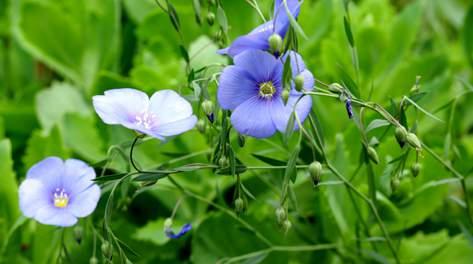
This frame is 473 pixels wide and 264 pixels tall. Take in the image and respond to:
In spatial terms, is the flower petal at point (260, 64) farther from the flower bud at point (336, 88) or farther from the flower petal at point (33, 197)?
the flower petal at point (33, 197)

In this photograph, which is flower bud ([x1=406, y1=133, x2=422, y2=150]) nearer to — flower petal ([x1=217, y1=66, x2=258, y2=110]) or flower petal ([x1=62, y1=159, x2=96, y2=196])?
flower petal ([x1=217, y1=66, x2=258, y2=110])

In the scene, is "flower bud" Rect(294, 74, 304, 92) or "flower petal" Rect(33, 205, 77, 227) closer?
"flower bud" Rect(294, 74, 304, 92)

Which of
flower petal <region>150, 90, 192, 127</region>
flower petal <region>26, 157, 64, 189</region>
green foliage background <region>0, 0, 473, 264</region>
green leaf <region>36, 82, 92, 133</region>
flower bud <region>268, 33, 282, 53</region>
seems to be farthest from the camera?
green leaf <region>36, 82, 92, 133</region>

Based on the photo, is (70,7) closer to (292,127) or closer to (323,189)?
(323,189)

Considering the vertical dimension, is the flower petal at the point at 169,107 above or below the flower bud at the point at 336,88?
below

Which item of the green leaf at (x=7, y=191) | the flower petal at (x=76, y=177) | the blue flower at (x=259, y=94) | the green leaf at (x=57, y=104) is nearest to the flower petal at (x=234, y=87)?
the blue flower at (x=259, y=94)

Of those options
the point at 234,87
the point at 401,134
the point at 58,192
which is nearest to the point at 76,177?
the point at 58,192

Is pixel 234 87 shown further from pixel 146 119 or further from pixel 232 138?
pixel 232 138

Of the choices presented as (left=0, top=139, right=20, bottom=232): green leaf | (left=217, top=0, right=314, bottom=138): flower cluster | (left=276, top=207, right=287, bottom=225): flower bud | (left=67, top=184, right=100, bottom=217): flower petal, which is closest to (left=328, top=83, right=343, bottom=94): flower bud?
(left=217, top=0, right=314, bottom=138): flower cluster
